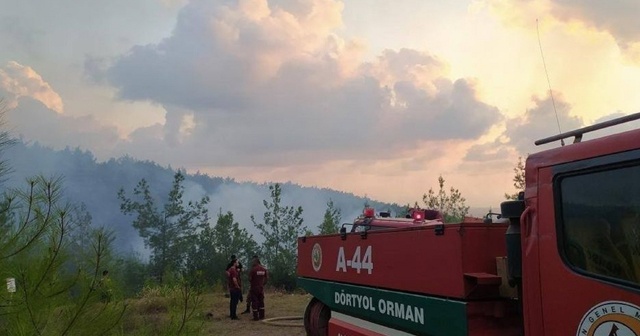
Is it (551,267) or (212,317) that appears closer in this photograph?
(551,267)

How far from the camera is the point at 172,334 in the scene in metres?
4.16

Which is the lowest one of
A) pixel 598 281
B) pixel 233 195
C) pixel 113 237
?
pixel 598 281

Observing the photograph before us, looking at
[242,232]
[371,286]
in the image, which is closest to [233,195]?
[242,232]

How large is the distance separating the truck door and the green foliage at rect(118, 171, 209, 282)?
115 ft

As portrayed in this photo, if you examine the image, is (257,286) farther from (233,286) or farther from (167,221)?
(167,221)

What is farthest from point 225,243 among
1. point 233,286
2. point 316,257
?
point 316,257

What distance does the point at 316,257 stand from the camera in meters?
7.35

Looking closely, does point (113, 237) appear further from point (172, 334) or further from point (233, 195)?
point (233, 195)

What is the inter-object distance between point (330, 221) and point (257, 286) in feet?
52.2

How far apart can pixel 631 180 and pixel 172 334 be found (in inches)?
123

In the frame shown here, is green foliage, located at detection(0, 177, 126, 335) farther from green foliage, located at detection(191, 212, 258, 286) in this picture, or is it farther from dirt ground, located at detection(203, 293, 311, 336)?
green foliage, located at detection(191, 212, 258, 286)

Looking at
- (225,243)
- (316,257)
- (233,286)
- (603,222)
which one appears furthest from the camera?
(225,243)

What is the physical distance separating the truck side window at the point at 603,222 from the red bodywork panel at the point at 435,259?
34.5 inches


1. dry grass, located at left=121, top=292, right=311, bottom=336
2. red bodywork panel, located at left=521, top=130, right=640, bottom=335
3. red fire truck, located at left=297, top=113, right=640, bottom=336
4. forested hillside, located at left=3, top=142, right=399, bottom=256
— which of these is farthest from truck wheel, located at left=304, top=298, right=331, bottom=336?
forested hillside, located at left=3, top=142, right=399, bottom=256
